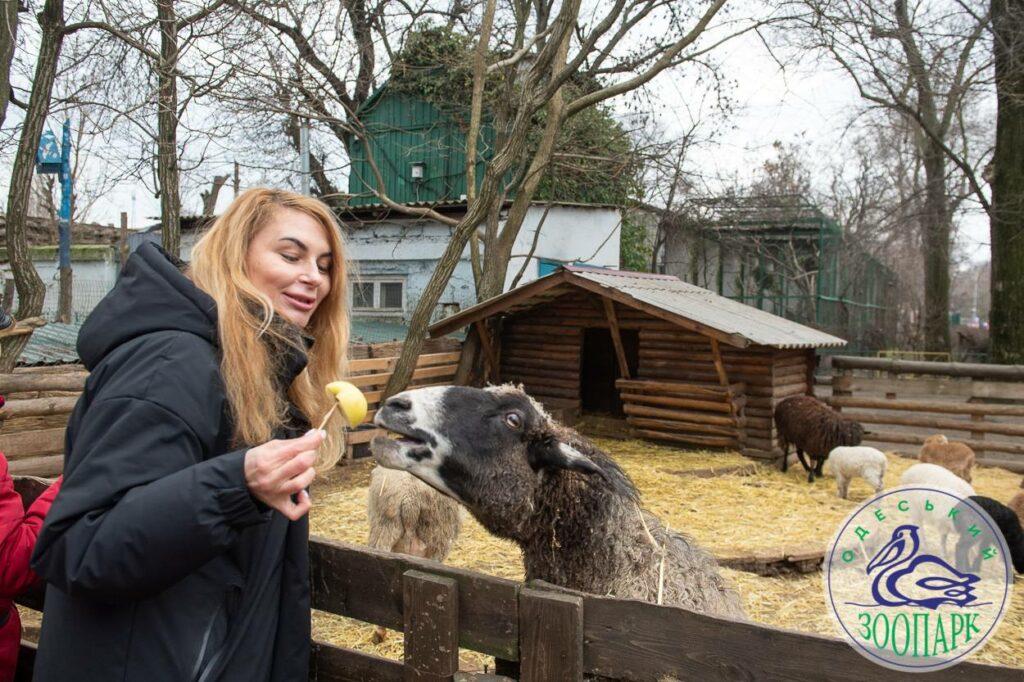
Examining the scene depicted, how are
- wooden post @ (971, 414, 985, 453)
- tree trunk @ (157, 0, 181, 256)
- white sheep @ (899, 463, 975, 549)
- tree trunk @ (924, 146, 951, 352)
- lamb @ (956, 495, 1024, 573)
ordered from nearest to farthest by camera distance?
1. lamb @ (956, 495, 1024, 573)
2. white sheep @ (899, 463, 975, 549)
3. tree trunk @ (157, 0, 181, 256)
4. wooden post @ (971, 414, 985, 453)
5. tree trunk @ (924, 146, 951, 352)

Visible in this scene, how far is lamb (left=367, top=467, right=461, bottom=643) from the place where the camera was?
4871 mm

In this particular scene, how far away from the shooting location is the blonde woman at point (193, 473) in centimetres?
137

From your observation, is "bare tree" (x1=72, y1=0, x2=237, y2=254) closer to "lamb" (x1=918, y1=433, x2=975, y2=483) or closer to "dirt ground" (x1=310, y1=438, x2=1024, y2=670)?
"dirt ground" (x1=310, y1=438, x2=1024, y2=670)

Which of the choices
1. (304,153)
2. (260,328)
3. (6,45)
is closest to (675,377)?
(304,153)

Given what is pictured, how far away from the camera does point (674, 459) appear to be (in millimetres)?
10359

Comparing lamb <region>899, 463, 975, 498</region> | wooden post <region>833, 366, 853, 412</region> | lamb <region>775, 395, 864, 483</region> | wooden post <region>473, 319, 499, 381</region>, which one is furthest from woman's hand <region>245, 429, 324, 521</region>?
wooden post <region>833, 366, 853, 412</region>

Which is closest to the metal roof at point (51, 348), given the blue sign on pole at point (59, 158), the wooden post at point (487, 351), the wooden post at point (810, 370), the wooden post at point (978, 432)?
the blue sign on pole at point (59, 158)

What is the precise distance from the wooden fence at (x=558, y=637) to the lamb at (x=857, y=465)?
7.78m

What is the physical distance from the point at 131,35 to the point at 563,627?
28.9ft

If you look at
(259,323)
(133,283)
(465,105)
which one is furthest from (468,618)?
(465,105)

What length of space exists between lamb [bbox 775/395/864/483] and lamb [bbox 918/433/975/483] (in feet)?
2.81

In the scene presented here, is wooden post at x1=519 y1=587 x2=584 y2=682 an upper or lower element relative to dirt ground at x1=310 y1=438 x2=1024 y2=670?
upper

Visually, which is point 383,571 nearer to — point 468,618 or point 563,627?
point 468,618

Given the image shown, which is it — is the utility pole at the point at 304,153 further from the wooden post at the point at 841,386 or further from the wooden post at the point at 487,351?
the wooden post at the point at 841,386
